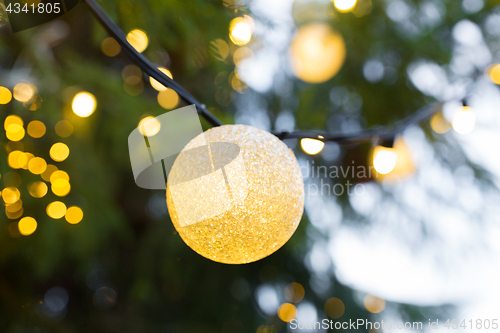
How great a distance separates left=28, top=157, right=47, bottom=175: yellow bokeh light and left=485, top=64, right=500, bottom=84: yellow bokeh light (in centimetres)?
132

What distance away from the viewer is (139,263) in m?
0.89

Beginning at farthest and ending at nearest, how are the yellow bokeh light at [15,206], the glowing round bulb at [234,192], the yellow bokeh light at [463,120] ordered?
the yellow bokeh light at [15,206] → the yellow bokeh light at [463,120] → the glowing round bulb at [234,192]

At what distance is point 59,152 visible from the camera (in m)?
0.77

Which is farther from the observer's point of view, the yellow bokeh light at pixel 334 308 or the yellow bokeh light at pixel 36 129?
the yellow bokeh light at pixel 334 308

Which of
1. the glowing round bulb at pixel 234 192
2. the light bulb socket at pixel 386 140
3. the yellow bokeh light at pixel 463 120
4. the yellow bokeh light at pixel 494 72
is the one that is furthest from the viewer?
the yellow bokeh light at pixel 494 72

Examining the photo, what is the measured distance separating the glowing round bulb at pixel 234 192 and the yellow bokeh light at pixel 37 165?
611 mm

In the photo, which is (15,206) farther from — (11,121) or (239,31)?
(239,31)

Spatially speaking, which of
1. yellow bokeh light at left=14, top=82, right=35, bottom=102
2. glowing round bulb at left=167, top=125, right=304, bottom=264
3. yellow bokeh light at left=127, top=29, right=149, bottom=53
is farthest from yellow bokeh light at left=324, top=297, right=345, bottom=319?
yellow bokeh light at left=14, top=82, right=35, bottom=102

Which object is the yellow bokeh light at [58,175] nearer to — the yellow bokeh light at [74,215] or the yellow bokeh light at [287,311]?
the yellow bokeh light at [74,215]

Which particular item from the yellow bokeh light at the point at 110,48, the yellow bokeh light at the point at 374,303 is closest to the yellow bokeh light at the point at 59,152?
the yellow bokeh light at the point at 110,48

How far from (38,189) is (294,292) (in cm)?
81

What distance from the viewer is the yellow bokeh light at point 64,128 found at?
0.77m

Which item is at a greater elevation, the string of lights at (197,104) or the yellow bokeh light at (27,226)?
the string of lights at (197,104)

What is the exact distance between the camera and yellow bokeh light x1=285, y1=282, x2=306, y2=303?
95 cm
